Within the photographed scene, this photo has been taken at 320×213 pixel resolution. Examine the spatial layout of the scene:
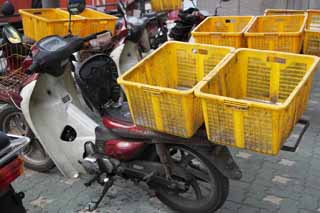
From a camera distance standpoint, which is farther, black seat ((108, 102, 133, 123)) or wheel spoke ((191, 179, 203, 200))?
black seat ((108, 102, 133, 123))

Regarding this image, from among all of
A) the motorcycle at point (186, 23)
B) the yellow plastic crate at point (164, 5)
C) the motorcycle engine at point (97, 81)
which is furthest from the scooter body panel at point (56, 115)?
the yellow plastic crate at point (164, 5)

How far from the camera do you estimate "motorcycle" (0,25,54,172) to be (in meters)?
3.77

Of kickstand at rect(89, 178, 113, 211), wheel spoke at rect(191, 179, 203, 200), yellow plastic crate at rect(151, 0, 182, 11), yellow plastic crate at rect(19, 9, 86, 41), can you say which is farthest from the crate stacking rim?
yellow plastic crate at rect(151, 0, 182, 11)

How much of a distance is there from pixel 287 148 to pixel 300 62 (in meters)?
0.58

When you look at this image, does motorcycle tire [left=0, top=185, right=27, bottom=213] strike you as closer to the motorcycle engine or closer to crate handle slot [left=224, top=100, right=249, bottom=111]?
the motorcycle engine

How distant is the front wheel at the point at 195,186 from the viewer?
2818 millimetres

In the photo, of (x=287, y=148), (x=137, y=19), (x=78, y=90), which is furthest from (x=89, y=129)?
(x=137, y=19)

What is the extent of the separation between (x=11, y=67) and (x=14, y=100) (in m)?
0.96

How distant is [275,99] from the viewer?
2.92 metres

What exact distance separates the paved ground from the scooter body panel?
10.6 inches

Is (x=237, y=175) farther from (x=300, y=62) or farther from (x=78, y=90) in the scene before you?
(x=78, y=90)

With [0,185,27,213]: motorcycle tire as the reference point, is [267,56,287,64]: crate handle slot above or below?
above

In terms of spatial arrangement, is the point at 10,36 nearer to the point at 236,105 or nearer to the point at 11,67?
the point at 11,67

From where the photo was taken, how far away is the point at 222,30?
495 centimetres
